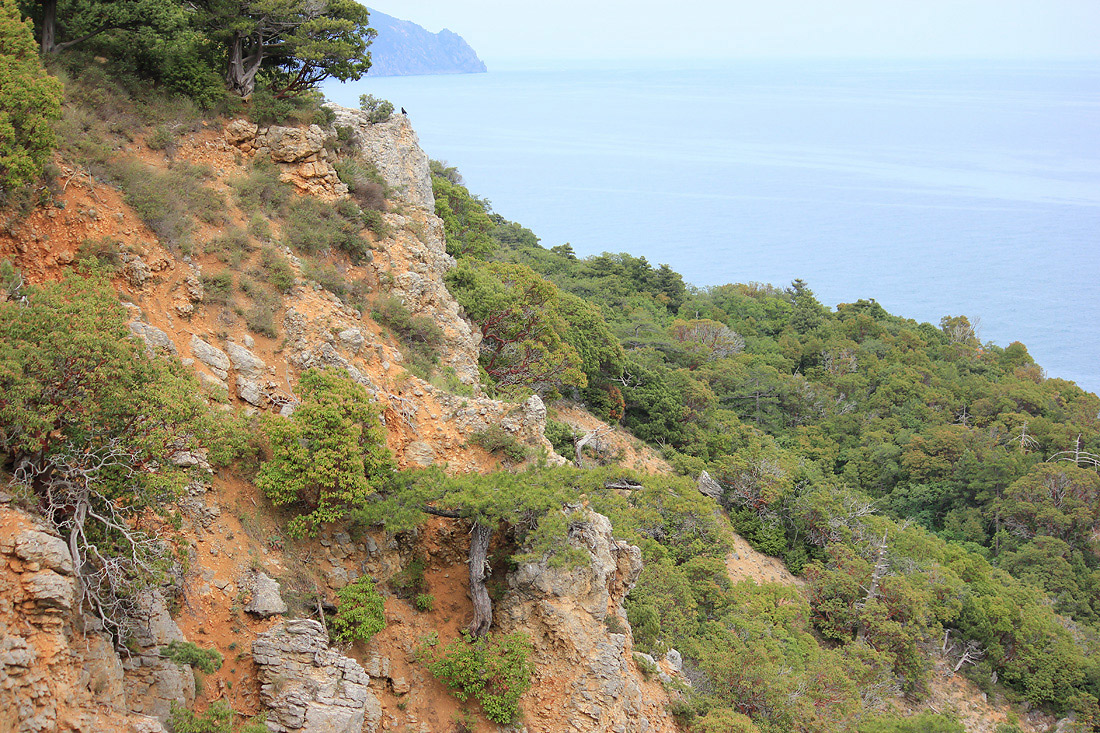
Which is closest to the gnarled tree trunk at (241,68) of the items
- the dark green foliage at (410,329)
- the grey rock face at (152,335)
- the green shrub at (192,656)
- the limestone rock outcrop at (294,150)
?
the limestone rock outcrop at (294,150)

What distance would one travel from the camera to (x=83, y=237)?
1499 cm

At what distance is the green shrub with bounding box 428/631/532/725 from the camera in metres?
14.1

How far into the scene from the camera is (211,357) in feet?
49.8

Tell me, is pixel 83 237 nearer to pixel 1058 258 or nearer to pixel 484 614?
pixel 484 614

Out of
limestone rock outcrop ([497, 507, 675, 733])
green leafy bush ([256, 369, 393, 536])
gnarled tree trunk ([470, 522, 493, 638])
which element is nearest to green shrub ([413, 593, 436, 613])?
gnarled tree trunk ([470, 522, 493, 638])

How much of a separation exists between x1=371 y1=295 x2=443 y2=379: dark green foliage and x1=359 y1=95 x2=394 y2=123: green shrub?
9042mm

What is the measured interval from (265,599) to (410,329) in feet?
31.5

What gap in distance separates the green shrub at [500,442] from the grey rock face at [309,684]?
603 cm

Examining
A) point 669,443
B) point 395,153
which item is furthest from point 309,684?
point 669,443

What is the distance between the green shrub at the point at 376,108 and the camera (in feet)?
88.2

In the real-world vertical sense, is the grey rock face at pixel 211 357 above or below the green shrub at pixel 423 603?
above

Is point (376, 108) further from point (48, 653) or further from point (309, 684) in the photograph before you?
point (48, 653)

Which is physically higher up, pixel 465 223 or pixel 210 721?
Answer: pixel 465 223

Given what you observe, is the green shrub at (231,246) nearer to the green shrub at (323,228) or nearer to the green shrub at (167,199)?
the green shrub at (167,199)
